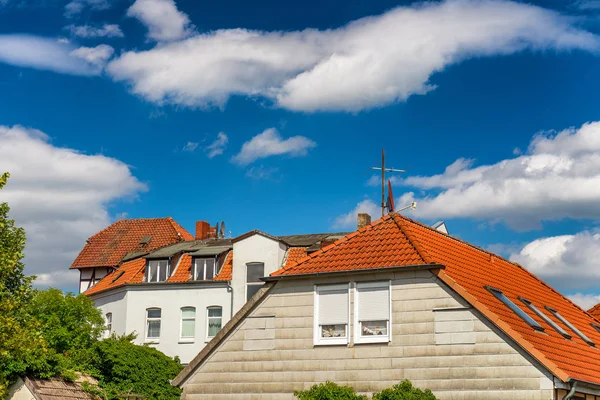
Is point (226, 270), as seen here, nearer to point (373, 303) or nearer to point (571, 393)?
point (373, 303)

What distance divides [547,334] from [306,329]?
627 centimetres

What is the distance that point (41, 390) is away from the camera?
1166 inches

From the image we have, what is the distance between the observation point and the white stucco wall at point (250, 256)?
44344 mm

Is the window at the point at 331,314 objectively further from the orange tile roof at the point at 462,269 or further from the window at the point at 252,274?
the window at the point at 252,274

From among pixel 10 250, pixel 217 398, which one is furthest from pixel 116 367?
pixel 217 398

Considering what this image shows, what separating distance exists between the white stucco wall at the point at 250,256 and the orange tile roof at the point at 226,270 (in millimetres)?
682

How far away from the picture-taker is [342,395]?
2048 centimetres

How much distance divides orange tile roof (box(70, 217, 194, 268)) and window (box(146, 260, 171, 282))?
12469mm

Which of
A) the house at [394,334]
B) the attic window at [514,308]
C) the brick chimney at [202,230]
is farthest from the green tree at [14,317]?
the brick chimney at [202,230]

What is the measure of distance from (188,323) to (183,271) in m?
2.96

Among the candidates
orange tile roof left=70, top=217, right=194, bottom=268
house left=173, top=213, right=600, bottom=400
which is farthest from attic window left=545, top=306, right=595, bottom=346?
orange tile roof left=70, top=217, right=194, bottom=268

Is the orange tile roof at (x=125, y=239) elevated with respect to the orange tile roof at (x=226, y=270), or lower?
elevated

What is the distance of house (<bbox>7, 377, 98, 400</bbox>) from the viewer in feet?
96.3

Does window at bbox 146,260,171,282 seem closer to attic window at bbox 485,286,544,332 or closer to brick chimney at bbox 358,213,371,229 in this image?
brick chimney at bbox 358,213,371,229
